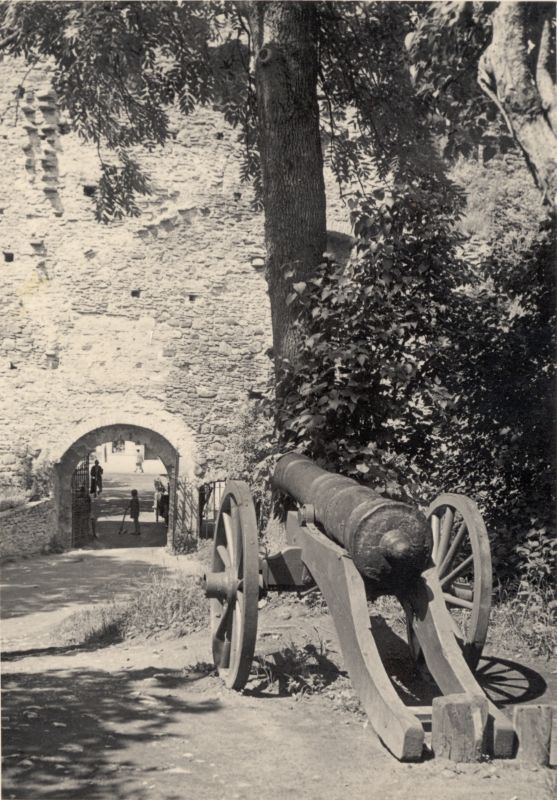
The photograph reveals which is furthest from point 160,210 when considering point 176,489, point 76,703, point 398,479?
point 76,703

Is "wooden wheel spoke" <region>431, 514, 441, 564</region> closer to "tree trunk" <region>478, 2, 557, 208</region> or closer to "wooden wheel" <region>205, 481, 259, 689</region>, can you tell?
"wooden wheel" <region>205, 481, 259, 689</region>

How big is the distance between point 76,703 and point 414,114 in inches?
305

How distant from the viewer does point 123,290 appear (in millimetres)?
15281

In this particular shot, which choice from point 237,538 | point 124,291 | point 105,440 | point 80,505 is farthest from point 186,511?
point 237,538

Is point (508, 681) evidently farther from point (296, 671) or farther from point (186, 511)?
point (186, 511)

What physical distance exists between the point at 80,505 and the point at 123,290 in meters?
4.21

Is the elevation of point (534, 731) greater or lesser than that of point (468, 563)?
lesser

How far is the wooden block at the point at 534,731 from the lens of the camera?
3.44 metres

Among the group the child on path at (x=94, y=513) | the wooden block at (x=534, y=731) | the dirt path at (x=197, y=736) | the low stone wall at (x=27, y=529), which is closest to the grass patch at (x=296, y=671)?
the dirt path at (x=197, y=736)

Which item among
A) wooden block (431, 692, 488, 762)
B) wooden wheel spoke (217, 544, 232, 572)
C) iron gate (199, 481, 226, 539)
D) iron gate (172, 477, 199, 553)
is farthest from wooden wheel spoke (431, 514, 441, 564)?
iron gate (172, 477, 199, 553)

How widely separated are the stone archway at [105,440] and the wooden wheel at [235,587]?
9752mm

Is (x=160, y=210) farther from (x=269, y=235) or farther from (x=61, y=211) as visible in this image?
(x=269, y=235)

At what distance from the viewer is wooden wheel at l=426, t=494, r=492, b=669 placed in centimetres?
443

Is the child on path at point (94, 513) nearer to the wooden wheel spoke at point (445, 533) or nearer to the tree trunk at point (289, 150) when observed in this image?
the tree trunk at point (289, 150)
